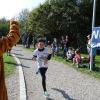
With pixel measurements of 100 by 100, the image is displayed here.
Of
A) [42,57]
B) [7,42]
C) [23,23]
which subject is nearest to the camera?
[7,42]

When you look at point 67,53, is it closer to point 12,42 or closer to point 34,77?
point 34,77

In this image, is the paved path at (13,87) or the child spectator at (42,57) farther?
the child spectator at (42,57)

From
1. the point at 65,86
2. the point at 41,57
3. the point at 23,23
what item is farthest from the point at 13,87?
the point at 23,23

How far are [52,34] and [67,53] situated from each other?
1457 centimetres

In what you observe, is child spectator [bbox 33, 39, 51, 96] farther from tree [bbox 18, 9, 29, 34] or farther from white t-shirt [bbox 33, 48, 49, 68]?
tree [bbox 18, 9, 29, 34]

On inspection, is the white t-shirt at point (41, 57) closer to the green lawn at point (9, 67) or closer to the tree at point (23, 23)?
the green lawn at point (9, 67)

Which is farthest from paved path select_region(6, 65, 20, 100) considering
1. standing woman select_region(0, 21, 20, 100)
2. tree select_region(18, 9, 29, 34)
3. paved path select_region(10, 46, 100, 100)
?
tree select_region(18, 9, 29, 34)

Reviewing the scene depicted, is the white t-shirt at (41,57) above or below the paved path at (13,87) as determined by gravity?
above

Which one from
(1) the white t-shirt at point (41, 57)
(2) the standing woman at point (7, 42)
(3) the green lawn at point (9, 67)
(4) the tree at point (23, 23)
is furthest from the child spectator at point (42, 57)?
(4) the tree at point (23, 23)

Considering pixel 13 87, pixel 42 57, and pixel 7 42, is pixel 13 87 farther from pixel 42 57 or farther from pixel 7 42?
pixel 7 42

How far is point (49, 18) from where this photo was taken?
36875 mm

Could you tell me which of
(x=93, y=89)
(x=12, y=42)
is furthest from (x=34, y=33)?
(x=12, y=42)

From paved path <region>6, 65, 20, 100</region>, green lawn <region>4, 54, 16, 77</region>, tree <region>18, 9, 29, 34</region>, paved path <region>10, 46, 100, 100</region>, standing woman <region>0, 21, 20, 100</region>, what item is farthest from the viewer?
tree <region>18, 9, 29, 34</region>

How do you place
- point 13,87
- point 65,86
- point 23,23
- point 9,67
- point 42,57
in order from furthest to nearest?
point 23,23 < point 9,67 < point 65,86 < point 13,87 < point 42,57
